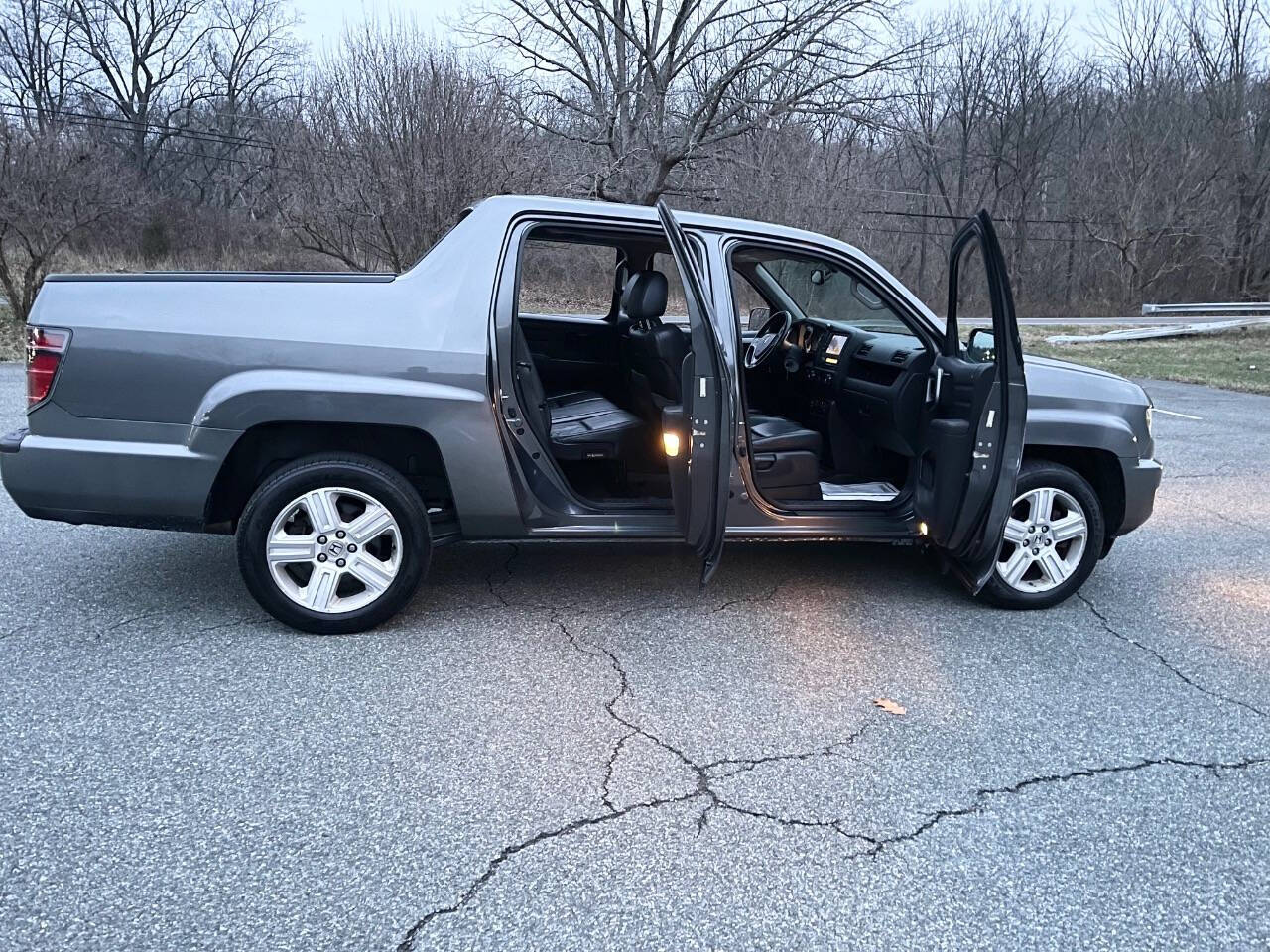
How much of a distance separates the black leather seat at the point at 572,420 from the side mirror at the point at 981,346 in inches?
62.7

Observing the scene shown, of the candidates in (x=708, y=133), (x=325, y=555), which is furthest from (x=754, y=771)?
(x=708, y=133)

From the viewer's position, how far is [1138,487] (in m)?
4.66

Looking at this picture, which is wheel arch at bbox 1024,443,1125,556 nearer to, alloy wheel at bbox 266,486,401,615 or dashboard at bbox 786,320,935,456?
dashboard at bbox 786,320,935,456

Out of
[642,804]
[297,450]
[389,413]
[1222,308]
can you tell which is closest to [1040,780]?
[642,804]

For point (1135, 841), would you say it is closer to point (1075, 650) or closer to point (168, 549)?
point (1075, 650)

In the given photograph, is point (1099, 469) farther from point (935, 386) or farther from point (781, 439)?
point (781, 439)

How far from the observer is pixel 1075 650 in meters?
4.09

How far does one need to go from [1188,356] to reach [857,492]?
1939 centimetres

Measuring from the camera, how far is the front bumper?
462 centimetres

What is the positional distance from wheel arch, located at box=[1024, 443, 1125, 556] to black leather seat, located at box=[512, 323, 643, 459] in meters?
1.97

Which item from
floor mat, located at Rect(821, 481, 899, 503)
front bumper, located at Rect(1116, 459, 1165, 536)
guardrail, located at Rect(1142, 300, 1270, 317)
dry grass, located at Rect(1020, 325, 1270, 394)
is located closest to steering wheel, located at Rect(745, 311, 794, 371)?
floor mat, located at Rect(821, 481, 899, 503)

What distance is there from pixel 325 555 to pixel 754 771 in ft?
6.47

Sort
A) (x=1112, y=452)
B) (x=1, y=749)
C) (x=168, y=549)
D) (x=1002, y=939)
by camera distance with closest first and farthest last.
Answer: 1. (x=1002, y=939)
2. (x=1, y=749)
3. (x=1112, y=452)
4. (x=168, y=549)

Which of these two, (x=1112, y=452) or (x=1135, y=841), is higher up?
(x=1112, y=452)
